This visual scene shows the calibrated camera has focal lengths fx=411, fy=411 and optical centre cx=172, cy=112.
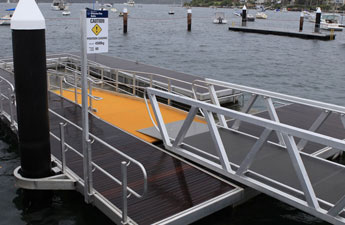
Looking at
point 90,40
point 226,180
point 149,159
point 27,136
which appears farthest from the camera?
point 149,159

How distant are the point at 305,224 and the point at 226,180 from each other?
1508 mm

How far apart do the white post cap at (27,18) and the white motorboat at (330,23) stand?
59243 mm

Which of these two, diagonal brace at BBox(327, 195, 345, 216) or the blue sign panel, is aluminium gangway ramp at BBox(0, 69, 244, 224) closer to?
diagonal brace at BBox(327, 195, 345, 216)

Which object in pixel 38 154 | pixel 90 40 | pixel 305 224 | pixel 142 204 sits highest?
pixel 90 40

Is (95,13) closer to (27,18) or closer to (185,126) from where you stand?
(27,18)

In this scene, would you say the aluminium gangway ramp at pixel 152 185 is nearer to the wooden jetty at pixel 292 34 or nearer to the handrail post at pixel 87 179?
the handrail post at pixel 87 179

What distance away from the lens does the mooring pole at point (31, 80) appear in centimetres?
565

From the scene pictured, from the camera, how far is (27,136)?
6035 mm

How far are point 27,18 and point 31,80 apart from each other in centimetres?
85

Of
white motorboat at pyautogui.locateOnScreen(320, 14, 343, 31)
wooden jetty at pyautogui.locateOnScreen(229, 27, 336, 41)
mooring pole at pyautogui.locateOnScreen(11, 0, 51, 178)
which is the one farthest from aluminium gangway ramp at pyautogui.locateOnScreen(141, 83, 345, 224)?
white motorboat at pyautogui.locateOnScreen(320, 14, 343, 31)

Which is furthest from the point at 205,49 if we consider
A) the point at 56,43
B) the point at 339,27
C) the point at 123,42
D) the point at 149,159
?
the point at 149,159

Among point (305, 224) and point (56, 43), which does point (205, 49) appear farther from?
point (305, 224)

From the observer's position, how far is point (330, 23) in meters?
62.8

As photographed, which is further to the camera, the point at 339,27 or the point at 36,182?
the point at 339,27
